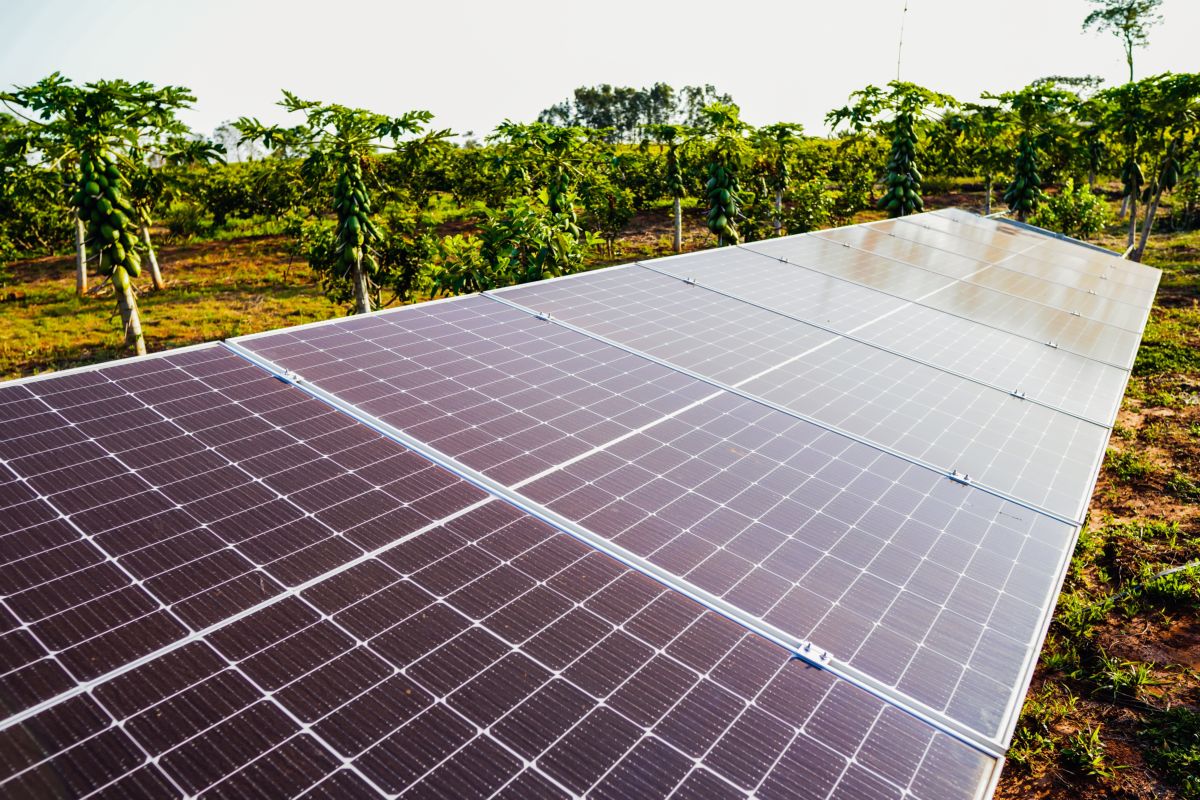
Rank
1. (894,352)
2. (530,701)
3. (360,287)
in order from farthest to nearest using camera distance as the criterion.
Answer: (360,287) < (894,352) < (530,701)

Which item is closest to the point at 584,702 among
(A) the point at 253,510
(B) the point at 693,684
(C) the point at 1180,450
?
(B) the point at 693,684

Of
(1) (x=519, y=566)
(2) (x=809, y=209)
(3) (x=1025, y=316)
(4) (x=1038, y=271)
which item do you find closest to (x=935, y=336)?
(3) (x=1025, y=316)

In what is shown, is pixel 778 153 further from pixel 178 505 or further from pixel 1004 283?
pixel 178 505

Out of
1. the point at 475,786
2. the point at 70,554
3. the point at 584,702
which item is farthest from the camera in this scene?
the point at 70,554

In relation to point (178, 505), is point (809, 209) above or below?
above

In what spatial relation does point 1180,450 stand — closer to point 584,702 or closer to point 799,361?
point 799,361

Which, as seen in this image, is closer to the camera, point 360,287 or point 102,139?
point 102,139

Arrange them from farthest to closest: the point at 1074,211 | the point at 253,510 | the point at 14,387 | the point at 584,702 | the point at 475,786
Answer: the point at 1074,211 → the point at 14,387 → the point at 253,510 → the point at 584,702 → the point at 475,786

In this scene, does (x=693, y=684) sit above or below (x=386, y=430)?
below
